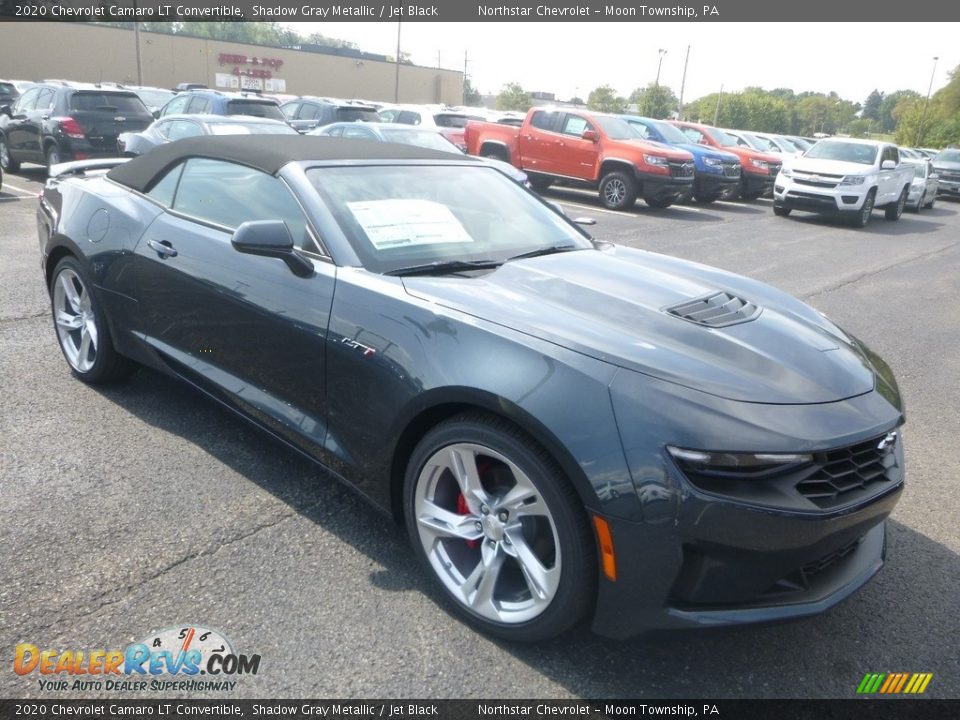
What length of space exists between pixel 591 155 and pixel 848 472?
13.6m

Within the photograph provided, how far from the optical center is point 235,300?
331 cm

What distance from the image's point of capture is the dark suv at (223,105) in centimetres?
1384

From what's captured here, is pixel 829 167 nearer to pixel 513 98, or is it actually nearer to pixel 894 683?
pixel 894 683

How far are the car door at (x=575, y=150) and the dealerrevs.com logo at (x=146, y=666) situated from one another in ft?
45.5

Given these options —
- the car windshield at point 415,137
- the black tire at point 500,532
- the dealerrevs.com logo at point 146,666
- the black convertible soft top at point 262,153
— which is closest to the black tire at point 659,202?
the car windshield at point 415,137

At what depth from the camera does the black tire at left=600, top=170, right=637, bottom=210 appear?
14.6 m

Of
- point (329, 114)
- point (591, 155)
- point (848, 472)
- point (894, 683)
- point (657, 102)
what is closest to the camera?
point (848, 472)

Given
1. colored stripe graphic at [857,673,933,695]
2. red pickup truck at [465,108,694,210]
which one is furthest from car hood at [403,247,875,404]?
red pickup truck at [465,108,694,210]

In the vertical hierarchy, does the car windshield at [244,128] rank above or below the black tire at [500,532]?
above

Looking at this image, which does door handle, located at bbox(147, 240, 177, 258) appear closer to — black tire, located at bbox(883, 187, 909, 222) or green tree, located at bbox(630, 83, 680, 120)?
black tire, located at bbox(883, 187, 909, 222)

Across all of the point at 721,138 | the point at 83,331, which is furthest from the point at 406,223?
the point at 721,138

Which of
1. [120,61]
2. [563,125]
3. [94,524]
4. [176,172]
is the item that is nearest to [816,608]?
[94,524]

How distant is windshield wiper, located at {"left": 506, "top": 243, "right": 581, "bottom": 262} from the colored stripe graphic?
6.57 ft

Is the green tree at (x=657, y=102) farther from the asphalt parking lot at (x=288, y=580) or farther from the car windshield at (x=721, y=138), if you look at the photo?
the asphalt parking lot at (x=288, y=580)
